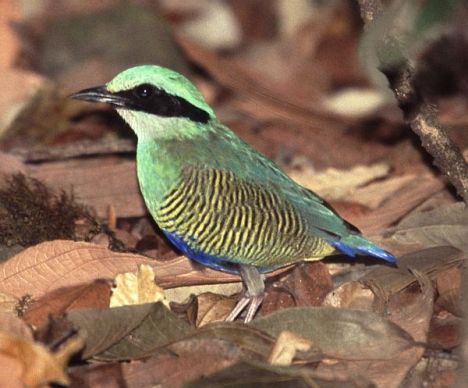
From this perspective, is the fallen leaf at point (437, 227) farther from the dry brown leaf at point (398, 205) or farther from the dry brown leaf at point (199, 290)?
the dry brown leaf at point (199, 290)

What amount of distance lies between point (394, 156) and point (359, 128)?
46.2 inches

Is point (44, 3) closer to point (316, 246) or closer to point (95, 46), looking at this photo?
point (95, 46)

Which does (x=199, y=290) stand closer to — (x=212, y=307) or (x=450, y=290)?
(x=212, y=307)

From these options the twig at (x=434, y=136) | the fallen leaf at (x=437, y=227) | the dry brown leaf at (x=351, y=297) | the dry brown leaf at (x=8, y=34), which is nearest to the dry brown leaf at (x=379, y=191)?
the fallen leaf at (x=437, y=227)

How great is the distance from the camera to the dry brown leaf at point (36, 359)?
4.62 meters

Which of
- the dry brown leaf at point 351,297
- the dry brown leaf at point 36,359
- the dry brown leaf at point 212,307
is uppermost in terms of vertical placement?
the dry brown leaf at point 36,359

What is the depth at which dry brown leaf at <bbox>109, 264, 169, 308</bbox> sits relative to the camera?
5629mm

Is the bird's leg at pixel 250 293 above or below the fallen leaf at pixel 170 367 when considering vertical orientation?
below

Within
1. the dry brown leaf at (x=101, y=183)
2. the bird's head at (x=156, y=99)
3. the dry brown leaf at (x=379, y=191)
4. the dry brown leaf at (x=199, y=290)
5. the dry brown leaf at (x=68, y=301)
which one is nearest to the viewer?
the dry brown leaf at (x=68, y=301)

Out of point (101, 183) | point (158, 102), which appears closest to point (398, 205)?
point (158, 102)

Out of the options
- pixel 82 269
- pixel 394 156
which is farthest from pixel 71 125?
pixel 82 269

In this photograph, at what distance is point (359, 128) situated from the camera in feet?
30.9

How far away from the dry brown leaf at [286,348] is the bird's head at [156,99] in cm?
167

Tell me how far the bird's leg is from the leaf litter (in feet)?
0.33
